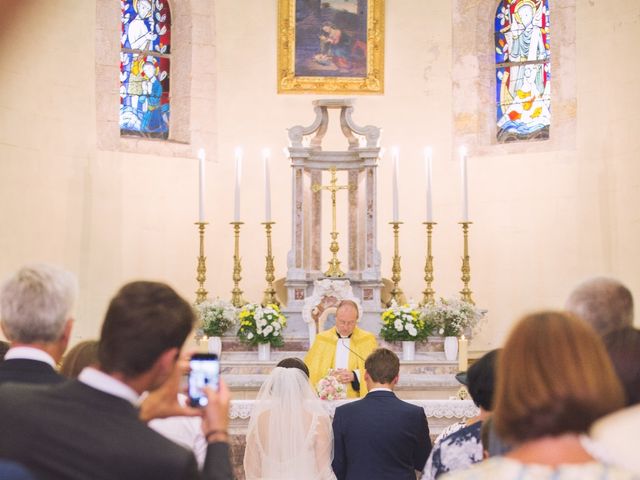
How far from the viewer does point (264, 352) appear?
1023cm

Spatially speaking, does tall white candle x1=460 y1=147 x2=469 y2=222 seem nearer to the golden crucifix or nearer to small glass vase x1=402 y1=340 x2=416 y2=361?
the golden crucifix

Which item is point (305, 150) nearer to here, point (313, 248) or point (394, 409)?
point (313, 248)

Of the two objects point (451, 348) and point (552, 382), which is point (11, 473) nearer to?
point (552, 382)

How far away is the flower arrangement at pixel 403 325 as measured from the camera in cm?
1020

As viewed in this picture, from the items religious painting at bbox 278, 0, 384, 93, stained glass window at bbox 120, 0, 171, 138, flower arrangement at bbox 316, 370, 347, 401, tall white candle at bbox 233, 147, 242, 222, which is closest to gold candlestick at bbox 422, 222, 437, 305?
tall white candle at bbox 233, 147, 242, 222

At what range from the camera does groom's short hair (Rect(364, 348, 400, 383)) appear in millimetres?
5695

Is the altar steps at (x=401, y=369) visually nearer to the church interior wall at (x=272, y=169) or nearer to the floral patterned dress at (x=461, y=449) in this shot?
the church interior wall at (x=272, y=169)

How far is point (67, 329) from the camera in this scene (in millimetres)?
3350

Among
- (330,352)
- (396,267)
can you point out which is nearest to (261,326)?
(330,352)

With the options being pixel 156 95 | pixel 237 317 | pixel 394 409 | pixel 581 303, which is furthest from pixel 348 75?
pixel 581 303

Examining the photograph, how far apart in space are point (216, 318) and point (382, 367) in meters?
4.70

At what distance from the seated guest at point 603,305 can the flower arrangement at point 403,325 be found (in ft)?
20.3

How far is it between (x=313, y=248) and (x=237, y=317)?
1314 mm

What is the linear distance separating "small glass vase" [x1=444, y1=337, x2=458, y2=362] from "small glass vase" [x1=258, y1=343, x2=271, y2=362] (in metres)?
1.55
